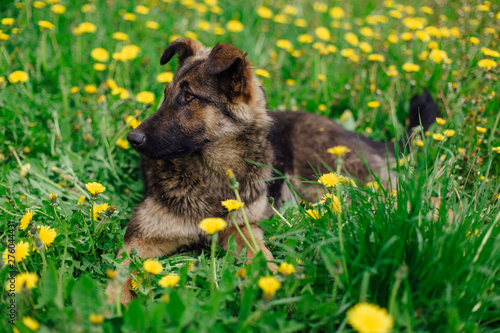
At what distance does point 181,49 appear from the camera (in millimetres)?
3260

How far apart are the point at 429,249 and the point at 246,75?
168 centimetres

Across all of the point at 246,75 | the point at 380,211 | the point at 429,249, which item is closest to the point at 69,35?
the point at 246,75

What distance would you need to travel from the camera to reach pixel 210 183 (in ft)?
9.48

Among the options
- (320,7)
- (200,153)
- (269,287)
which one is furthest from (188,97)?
(320,7)

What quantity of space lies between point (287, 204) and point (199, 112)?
3.60 ft

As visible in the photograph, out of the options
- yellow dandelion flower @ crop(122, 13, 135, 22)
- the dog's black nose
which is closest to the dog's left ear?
the dog's black nose

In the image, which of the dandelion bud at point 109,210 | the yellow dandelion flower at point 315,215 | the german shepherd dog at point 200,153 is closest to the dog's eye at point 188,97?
the german shepherd dog at point 200,153

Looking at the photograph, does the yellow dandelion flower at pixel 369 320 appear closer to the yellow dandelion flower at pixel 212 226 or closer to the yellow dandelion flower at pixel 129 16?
the yellow dandelion flower at pixel 212 226

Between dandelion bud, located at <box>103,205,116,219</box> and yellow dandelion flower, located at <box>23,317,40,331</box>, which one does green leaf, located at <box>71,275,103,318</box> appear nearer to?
yellow dandelion flower, located at <box>23,317,40,331</box>

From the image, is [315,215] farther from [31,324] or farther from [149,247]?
[31,324]

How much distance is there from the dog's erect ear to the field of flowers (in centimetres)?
45

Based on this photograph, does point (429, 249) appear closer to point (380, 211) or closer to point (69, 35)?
point (380, 211)

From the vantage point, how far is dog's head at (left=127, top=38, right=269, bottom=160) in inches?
104

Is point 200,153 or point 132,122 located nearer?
point 200,153
